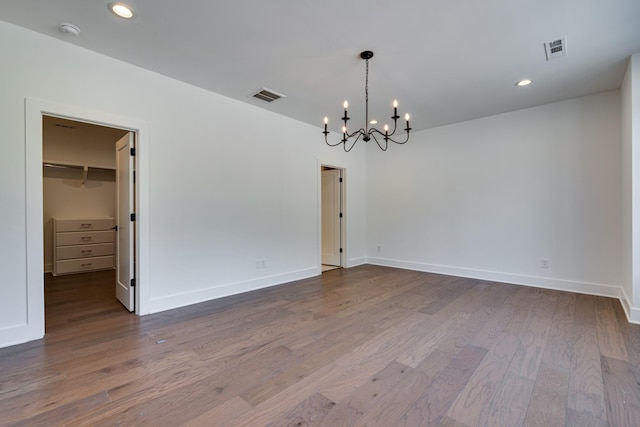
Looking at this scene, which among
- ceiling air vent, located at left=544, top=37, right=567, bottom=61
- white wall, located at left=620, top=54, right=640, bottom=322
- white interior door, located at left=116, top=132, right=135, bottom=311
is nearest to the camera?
ceiling air vent, located at left=544, top=37, right=567, bottom=61

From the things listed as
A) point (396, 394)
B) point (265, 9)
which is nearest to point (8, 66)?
point (265, 9)

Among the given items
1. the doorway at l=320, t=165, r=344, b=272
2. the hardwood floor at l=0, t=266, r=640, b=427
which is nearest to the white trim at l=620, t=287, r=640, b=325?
the hardwood floor at l=0, t=266, r=640, b=427

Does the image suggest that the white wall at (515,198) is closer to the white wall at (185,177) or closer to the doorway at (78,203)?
the white wall at (185,177)

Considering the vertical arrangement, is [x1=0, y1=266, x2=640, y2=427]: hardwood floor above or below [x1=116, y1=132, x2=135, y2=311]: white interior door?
below

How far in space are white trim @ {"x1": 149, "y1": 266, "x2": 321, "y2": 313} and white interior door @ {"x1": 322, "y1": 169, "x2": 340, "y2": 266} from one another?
1169mm

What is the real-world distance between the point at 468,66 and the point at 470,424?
324cm

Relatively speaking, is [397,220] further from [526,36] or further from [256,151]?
[526,36]

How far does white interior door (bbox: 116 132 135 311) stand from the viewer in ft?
10.8

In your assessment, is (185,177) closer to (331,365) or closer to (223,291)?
(223,291)

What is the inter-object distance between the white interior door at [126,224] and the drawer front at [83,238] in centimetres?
269

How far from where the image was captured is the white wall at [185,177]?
2521 mm

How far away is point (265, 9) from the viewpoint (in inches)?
88.9

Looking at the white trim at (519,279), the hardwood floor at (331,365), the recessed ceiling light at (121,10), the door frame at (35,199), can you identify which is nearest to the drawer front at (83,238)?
the hardwood floor at (331,365)

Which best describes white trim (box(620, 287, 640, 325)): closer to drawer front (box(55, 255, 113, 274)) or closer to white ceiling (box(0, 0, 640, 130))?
white ceiling (box(0, 0, 640, 130))
